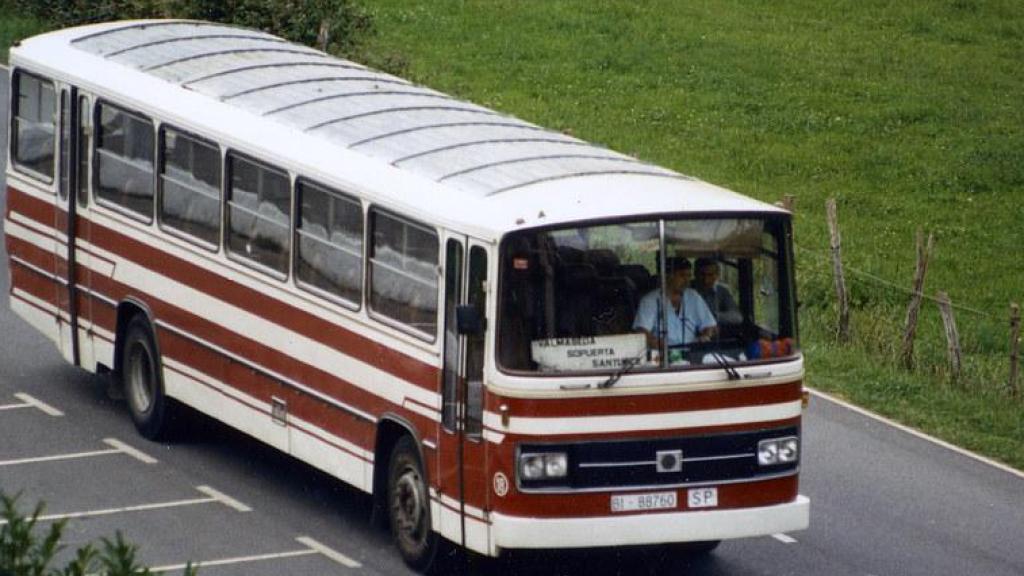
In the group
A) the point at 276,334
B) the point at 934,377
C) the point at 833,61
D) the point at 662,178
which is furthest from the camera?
the point at 833,61

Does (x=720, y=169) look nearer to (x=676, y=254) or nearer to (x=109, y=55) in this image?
(x=109, y=55)

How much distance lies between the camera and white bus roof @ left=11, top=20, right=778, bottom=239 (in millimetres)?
14281

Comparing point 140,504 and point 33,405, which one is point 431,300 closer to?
point 140,504

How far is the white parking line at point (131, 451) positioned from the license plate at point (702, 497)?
530 centimetres

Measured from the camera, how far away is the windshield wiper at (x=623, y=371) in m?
13.7

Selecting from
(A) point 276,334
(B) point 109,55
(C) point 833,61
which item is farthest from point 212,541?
(C) point 833,61

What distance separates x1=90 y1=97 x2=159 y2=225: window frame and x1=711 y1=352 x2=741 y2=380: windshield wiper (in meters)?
5.66

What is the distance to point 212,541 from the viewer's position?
15570 millimetres

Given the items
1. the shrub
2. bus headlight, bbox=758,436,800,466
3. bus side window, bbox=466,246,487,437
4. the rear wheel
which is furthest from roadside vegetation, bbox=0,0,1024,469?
bus side window, bbox=466,246,487,437

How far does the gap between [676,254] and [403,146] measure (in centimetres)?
255

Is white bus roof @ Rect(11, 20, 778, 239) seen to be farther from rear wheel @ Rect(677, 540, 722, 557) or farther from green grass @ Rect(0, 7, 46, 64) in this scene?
green grass @ Rect(0, 7, 46, 64)

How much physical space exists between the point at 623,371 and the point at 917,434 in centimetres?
670

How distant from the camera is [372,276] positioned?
50.2 ft

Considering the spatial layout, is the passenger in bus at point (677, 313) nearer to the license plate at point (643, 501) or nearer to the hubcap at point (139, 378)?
the license plate at point (643, 501)
